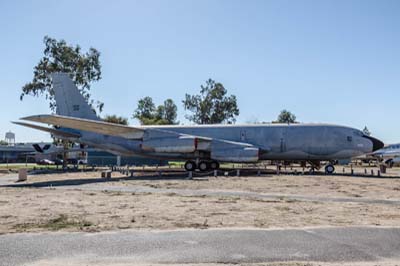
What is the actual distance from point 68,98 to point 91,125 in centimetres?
713

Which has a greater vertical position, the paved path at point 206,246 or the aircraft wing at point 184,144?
the aircraft wing at point 184,144

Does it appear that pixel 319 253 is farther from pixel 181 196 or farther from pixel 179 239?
pixel 181 196

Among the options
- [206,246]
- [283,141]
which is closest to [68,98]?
[283,141]

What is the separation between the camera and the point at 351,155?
3045 cm

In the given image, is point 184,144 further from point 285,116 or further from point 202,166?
point 285,116

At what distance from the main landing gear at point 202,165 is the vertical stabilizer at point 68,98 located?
32.5 ft

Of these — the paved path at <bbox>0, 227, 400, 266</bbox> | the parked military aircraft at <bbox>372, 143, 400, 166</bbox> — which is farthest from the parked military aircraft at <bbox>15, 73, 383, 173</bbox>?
the parked military aircraft at <bbox>372, 143, 400, 166</bbox>

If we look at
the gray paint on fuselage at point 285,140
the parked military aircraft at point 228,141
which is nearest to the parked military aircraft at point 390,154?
the gray paint on fuselage at point 285,140

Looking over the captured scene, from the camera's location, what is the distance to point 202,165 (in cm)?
3256

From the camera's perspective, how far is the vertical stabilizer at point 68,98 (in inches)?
1341

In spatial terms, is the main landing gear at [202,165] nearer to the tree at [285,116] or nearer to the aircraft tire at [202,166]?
the aircraft tire at [202,166]

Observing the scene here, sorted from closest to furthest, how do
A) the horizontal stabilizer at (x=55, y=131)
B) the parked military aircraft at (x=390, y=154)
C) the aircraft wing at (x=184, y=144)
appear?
the horizontal stabilizer at (x=55, y=131)
the aircraft wing at (x=184, y=144)
the parked military aircraft at (x=390, y=154)

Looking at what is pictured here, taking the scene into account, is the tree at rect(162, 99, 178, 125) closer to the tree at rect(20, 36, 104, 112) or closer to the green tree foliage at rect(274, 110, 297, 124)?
the green tree foliage at rect(274, 110, 297, 124)

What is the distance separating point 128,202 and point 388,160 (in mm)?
50510
